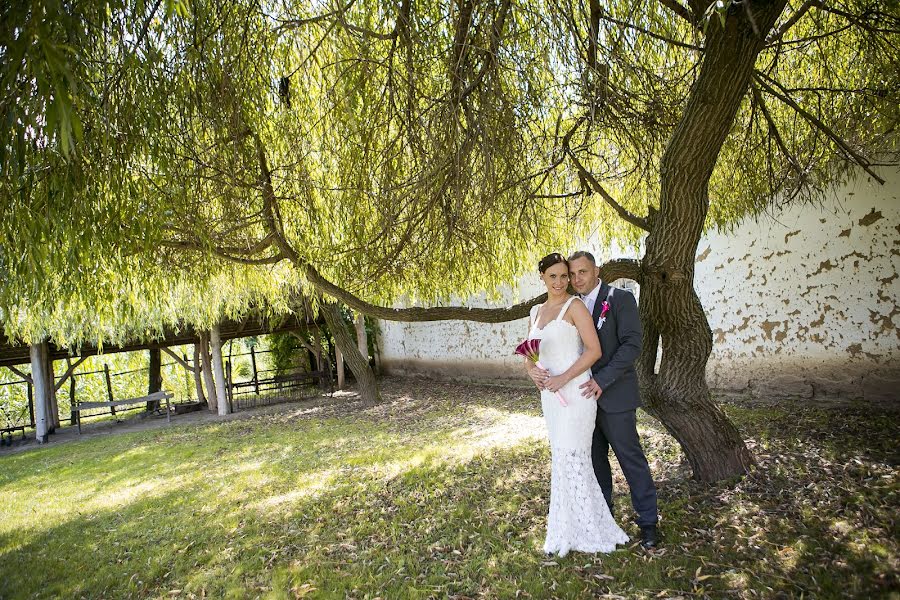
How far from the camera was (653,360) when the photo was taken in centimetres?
447

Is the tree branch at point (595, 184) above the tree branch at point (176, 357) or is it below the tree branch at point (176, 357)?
above

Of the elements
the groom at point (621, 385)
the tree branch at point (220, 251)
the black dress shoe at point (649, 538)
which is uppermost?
the tree branch at point (220, 251)

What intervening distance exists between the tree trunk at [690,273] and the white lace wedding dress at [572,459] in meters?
1.12

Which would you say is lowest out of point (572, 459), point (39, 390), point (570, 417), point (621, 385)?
point (572, 459)

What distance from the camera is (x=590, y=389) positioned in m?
3.35

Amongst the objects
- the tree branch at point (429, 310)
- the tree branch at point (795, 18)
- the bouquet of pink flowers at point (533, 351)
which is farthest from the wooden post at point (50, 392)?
the tree branch at point (795, 18)

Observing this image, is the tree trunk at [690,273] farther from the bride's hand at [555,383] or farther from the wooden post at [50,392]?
the wooden post at [50,392]

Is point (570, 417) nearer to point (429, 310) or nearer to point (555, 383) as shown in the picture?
point (555, 383)

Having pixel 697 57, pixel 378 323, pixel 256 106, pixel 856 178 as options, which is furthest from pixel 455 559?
pixel 378 323

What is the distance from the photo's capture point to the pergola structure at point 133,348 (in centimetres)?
1296

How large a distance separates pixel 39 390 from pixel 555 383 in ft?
44.0

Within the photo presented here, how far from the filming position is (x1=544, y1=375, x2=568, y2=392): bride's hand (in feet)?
11.0

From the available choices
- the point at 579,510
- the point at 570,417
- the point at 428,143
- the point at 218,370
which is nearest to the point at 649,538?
the point at 579,510

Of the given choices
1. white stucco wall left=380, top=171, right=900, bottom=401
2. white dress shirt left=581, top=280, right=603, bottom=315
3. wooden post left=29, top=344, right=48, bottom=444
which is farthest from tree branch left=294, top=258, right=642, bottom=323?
wooden post left=29, top=344, right=48, bottom=444
